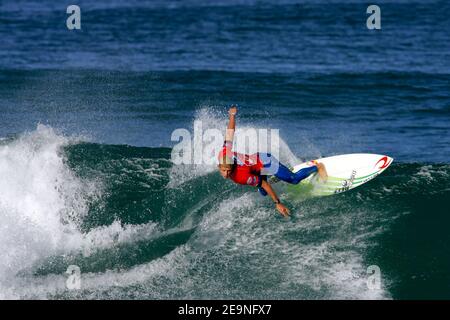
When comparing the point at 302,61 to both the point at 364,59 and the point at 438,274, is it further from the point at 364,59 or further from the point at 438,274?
the point at 438,274

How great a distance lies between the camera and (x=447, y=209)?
51.6ft

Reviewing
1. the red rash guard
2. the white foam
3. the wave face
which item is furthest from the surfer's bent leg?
the white foam

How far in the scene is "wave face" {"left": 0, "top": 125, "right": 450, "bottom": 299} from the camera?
1365cm

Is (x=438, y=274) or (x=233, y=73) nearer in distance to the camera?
(x=438, y=274)

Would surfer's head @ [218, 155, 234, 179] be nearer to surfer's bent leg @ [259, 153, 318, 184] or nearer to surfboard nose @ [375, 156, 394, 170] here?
surfer's bent leg @ [259, 153, 318, 184]

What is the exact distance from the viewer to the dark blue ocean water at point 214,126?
14102 mm

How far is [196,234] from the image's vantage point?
48.9ft

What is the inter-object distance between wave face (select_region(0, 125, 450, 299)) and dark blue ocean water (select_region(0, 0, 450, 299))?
35 mm

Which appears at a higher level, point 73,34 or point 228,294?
point 73,34

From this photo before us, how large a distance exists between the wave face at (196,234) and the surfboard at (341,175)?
209mm

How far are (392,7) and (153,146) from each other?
1783 centimetres

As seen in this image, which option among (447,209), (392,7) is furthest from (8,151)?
(392,7)

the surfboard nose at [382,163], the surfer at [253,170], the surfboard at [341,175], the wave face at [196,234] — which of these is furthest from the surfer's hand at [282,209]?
the surfboard nose at [382,163]

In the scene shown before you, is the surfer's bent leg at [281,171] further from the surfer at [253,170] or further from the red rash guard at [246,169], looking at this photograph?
the red rash guard at [246,169]
